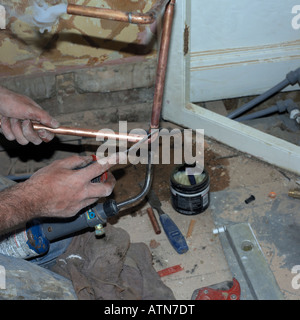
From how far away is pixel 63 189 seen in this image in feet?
3.82

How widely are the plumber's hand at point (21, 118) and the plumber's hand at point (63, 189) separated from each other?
296 mm

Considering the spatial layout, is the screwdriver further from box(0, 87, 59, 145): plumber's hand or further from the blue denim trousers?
box(0, 87, 59, 145): plumber's hand

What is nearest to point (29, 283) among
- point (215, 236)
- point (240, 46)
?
point (215, 236)

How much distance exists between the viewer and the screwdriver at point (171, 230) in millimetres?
1599

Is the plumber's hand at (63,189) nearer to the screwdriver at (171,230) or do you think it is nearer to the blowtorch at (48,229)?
the blowtorch at (48,229)

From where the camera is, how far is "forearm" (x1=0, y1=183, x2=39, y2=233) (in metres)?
1.09

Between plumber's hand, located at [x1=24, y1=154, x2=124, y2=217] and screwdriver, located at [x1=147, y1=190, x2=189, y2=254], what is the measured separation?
52 centimetres

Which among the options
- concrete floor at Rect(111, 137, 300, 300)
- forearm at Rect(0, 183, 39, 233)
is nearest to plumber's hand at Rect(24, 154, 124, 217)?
forearm at Rect(0, 183, 39, 233)

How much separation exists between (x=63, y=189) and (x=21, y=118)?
45cm

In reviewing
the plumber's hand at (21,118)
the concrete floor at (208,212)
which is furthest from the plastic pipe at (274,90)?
the plumber's hand at (21,118)

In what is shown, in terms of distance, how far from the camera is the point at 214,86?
85.7 inches

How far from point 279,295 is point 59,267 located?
0.78m
